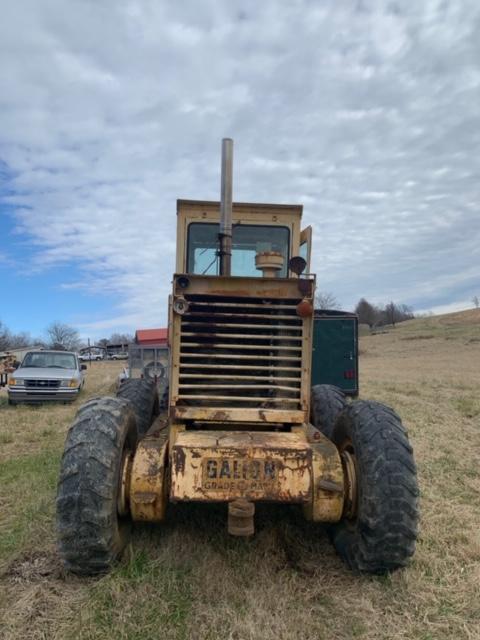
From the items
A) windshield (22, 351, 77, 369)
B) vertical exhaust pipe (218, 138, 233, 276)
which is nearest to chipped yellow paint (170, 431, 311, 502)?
vertical exhaust pipe (218, 138, 233, 276)

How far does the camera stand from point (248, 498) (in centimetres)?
341

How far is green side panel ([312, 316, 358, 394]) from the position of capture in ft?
38.5

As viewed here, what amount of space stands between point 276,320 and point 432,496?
2.76 meters

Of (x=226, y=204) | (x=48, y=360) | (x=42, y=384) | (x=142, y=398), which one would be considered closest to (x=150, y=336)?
(x=48, y=360)

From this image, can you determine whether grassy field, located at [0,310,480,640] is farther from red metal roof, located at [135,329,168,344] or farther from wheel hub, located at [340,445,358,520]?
red metal roof, located at [135,329,168,344]

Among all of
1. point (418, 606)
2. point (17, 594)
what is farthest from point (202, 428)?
point (418, 606)

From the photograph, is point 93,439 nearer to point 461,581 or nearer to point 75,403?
point 461,581

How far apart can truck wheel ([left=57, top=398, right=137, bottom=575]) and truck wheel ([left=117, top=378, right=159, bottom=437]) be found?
7.19ft

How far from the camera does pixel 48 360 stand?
49.8ft

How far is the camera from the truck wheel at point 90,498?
3.47 metres

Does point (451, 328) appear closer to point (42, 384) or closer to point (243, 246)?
point (42, 384)

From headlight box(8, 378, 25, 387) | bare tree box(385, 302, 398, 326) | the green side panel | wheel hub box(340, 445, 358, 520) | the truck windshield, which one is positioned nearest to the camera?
wheel hub box(340, 445, 358, 520)

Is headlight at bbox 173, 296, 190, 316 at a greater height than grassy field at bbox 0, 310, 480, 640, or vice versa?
headlight at bbox 173, 296, 190, 316

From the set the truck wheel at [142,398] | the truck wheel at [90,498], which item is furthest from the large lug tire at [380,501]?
the truck wheel at [142,398]
